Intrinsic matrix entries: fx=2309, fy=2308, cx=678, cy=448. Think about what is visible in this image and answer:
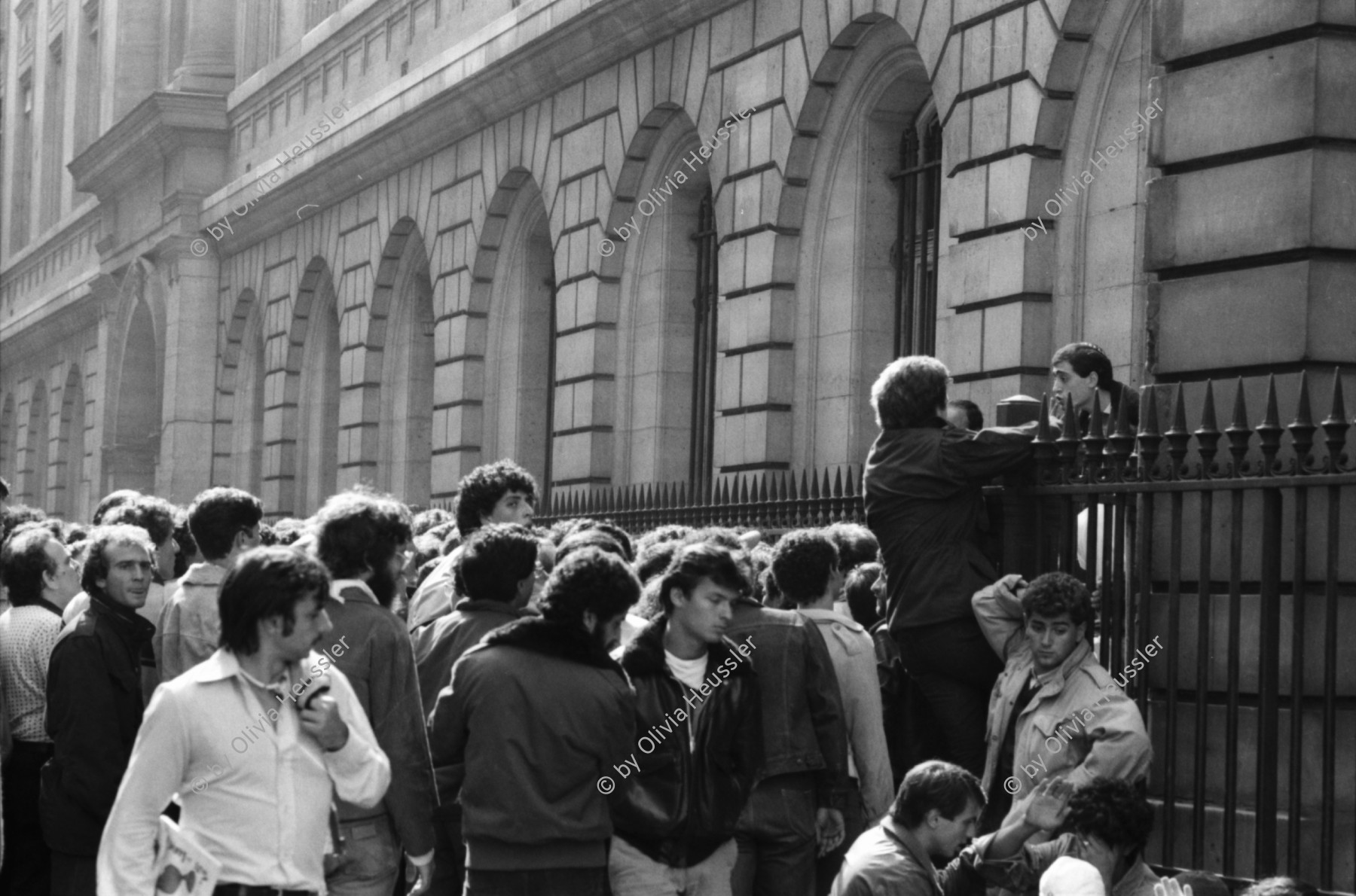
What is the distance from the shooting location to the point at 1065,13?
1498 cm

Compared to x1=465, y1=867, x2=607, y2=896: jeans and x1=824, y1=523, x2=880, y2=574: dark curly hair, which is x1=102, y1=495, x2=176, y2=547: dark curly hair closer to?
x1=824, y1=523, x2=880, y2=574: dark curly hair

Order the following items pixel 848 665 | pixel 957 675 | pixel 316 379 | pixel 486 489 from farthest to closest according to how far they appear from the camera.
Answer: pixel 316 379
pixel 486 489
pixel 957 675
pixel 848 665

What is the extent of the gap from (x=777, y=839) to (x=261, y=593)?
9.47 feet

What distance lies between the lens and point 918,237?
60.4ft

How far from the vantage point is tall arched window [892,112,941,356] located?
1819 centimetres

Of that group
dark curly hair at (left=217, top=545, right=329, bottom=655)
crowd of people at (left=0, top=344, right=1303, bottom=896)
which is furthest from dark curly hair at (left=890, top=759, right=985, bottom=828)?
dark curly hair at (left=217, top=545, right=329, bottom=655)

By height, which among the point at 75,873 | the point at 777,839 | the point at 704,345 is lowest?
the point at 75,873

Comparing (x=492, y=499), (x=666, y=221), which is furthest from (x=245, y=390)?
(x=492, y=499)

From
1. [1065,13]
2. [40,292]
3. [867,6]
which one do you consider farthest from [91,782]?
[40,292]

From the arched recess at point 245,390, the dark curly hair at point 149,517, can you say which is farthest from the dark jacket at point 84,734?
the arched recess at point 245,390

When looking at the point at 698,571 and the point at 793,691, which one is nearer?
A: the point at 698,571

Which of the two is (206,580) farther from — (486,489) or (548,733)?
(548,733)

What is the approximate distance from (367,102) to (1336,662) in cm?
2221

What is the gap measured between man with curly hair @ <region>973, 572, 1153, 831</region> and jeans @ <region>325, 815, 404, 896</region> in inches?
86.6
